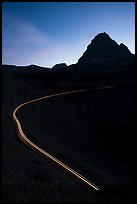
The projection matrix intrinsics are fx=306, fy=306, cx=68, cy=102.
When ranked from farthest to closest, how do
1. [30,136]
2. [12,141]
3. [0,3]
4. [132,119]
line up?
[132,119], [30,136], [12,141], [0,3]

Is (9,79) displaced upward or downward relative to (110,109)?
upward

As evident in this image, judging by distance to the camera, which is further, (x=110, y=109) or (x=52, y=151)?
(x=110, y=109)

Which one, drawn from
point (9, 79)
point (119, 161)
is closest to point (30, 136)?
point (119, 161)

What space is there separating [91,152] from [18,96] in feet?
71.7

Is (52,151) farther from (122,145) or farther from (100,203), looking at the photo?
(122,145)

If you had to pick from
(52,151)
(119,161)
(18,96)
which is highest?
(18,96)

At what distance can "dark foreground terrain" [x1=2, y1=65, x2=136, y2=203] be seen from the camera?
12258 millimetres

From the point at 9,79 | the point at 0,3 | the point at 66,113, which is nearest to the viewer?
the point at 0,3

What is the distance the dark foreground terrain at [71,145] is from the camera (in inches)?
483

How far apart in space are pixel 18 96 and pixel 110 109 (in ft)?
49.1

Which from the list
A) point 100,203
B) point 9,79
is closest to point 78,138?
point 100,203

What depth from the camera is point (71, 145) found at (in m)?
28.9

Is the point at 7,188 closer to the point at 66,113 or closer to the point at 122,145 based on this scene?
the point at 122,145

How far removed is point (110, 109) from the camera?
50000mm
